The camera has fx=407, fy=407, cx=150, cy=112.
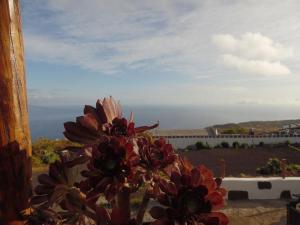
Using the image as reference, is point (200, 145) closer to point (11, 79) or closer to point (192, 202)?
point (11, 79)

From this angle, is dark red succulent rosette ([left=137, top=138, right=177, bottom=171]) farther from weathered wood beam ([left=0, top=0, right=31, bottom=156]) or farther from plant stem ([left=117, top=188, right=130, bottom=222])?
weathered wood beam ([left=0, top=0, right=31, bottom=156])

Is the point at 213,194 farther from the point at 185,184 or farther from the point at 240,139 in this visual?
the point at 240,139

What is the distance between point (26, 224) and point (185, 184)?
1.50ft

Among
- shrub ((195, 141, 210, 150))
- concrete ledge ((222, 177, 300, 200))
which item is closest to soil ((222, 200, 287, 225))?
concrete ledge ((222, 177, 300, 200))

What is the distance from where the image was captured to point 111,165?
0.88 m

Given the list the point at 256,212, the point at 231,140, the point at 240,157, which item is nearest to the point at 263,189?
the point at 256,212

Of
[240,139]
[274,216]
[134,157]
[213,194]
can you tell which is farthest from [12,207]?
[240,139]

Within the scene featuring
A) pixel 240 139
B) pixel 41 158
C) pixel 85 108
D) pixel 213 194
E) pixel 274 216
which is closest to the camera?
pixel 213 194

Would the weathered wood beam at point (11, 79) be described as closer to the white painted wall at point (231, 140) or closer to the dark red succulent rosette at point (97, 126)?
the dark red succulent rosette at point (97, 126)

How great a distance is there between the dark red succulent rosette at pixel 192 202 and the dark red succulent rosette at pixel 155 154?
0.07 meters

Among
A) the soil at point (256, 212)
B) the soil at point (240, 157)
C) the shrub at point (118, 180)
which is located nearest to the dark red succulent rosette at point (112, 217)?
the shrub at point (118, 180)

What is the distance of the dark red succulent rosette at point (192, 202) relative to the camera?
2.83ft

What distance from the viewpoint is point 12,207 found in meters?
1.08

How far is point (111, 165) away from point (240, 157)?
63.6ft
